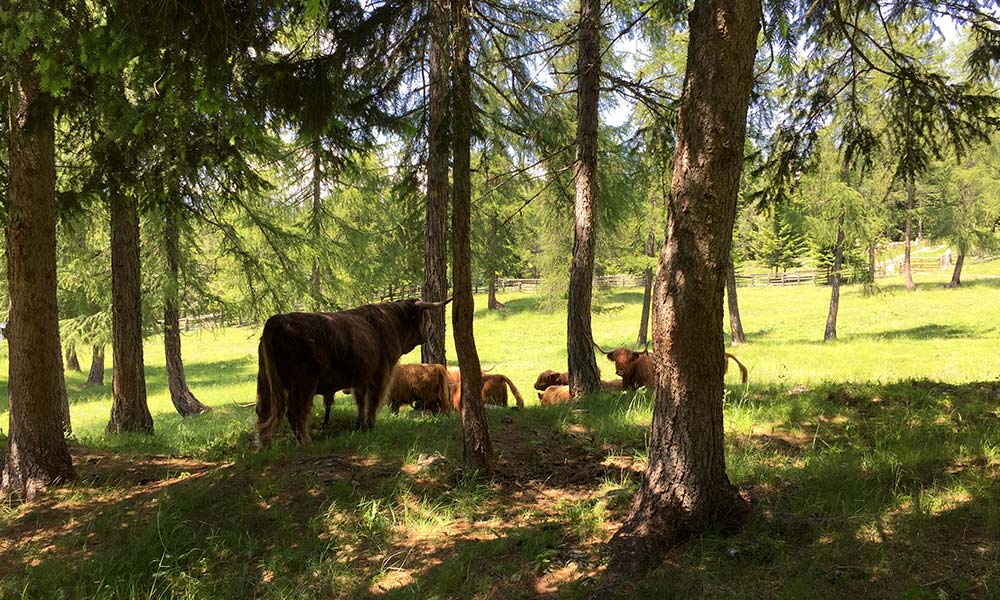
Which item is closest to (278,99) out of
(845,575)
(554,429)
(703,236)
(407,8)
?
(407,8)

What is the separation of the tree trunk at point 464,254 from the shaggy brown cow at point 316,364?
94cm

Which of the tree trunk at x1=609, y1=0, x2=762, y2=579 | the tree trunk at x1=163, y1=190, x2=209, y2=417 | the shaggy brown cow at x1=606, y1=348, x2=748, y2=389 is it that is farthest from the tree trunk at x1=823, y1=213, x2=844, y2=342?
the tree trunk at x1=163, y1=190, x2=209, y2=417

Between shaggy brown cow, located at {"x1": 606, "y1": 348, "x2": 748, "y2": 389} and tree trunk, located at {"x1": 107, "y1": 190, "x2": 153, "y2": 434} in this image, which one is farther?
shaggy brown cow, located at {"x1": 606, "y1": 348, "x2": 748, "y2": 389}

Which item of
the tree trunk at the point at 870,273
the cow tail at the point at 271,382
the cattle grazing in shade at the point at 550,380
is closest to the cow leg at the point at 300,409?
the cow tail at the point at 271,382

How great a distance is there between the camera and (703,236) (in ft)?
13.3

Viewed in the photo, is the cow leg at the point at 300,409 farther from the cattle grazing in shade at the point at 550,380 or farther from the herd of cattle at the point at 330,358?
the cattle grazing in shade at the point at 550,380

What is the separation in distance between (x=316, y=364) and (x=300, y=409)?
0.56 meters

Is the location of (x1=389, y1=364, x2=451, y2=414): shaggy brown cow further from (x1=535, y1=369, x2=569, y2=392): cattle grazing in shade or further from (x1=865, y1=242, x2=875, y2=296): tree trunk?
(x1=865, y1=242, x2=875, y2=296): tree trunk

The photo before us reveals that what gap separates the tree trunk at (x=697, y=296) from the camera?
3.96 metres

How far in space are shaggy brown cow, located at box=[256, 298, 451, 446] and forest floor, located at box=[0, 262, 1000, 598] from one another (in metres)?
0.43

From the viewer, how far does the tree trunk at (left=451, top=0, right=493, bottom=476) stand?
210 inches

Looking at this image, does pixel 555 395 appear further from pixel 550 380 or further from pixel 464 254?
pixel 464 254

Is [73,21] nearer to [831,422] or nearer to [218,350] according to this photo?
[831,422]

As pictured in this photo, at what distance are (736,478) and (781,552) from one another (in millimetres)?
1338
